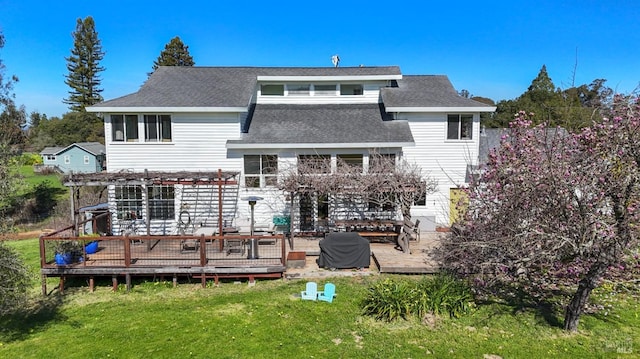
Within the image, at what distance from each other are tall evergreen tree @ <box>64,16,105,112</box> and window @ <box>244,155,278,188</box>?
4805 centimetres

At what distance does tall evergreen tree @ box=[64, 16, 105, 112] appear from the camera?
169 ft

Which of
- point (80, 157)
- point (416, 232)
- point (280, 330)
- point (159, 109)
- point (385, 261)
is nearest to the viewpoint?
point (280, 330)

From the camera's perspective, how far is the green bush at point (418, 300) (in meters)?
7.96

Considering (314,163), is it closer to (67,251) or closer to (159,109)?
(159,109)

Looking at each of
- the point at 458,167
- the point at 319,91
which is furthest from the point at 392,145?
the point at 319,91

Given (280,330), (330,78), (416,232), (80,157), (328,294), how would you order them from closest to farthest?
(280,330)
(328,294)
(416,232)
(330,78)
(80,157)

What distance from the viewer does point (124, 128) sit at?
1458 cm

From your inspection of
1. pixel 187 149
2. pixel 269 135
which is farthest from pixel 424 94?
pixel 187 149

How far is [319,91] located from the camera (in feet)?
59.3

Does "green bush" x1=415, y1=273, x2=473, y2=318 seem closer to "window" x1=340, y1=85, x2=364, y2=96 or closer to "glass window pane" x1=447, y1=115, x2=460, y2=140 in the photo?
"glass window pane" x1=447, y1=115, x2=460, y2=140

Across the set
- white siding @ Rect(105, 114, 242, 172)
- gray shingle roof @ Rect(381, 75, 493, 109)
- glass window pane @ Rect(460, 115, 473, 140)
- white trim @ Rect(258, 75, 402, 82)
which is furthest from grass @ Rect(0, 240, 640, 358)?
white trim @ Rect(258, 75, 402, 82)

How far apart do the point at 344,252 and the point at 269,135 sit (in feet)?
21.4

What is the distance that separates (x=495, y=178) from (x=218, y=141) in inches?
412

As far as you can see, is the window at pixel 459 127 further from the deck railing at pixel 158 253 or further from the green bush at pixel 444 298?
the deck railing at pixel 158 253
